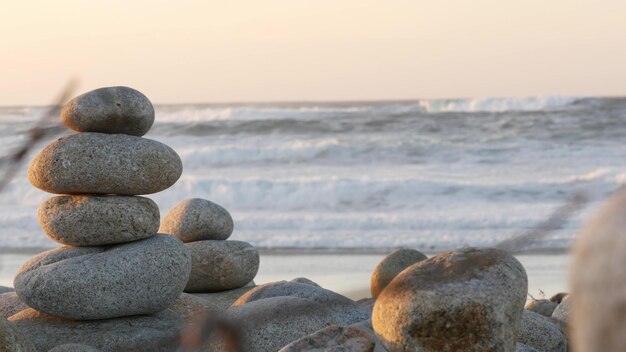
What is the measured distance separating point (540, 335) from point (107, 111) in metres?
3.31

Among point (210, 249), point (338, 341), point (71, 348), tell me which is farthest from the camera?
point (210, 249)

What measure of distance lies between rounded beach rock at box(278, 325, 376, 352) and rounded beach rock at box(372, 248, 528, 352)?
0.10 m

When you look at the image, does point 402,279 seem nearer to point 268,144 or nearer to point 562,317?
point 562,317

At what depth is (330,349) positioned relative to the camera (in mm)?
3725

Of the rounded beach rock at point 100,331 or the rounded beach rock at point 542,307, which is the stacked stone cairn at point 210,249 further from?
the rounded beach rock at point 542,307

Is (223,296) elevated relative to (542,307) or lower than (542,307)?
lower

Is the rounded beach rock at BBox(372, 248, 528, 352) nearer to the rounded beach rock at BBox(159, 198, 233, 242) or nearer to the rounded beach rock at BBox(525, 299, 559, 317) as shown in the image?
the rounded beach rock at BBox(525, 299, 559, 317)

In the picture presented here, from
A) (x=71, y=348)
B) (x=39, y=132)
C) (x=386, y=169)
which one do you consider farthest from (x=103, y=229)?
(x=386, y=169)

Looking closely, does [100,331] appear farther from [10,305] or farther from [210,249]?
[210,249]

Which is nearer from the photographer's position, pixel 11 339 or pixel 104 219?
pixel 11 339

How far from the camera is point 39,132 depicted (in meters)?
0.95

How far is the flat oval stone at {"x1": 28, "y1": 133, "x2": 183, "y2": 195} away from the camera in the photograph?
6.37 m

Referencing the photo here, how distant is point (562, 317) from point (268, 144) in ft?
71.0

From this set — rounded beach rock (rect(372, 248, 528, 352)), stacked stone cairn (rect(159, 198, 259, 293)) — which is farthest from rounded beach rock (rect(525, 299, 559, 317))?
rounded beach rock (rect(372, 248, 528, 352))
